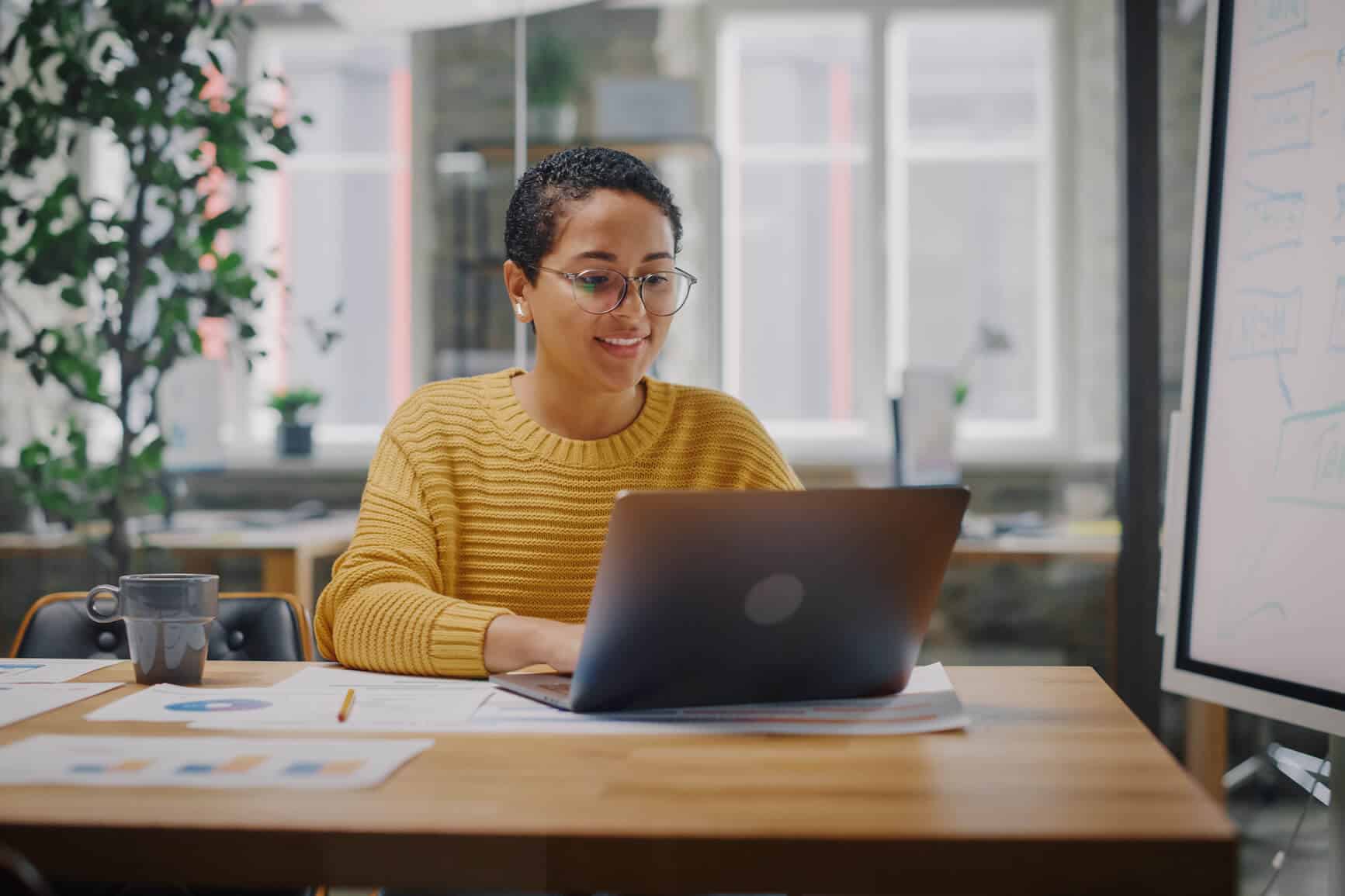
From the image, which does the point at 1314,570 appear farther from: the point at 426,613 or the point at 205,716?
the point at 205,716

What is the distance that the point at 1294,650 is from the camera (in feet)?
4.60

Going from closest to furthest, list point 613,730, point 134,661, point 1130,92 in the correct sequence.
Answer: point 613,730
point 134,661
point 1130,92

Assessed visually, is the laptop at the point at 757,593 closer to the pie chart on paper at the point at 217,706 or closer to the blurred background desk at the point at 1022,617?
the pie chart on paper at the point at 217,706

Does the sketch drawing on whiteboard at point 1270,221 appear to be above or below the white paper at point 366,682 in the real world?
above

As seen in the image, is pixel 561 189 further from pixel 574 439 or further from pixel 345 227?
pixel 345 227

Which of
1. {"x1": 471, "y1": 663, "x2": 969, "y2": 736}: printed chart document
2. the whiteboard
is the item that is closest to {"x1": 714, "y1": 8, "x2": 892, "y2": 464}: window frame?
the whiteboard

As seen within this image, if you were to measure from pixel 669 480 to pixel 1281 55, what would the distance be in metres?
0.92

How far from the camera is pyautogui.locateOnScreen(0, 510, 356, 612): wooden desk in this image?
317 cm

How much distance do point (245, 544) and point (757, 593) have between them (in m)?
2.48

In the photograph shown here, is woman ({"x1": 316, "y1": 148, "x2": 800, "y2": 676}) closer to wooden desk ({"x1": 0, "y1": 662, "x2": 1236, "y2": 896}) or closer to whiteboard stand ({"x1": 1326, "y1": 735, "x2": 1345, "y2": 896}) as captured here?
wooden desk ({"x1": 0, "y1": 662, "x2": 1236, "y2": 896})

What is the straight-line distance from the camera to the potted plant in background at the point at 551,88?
182 inches

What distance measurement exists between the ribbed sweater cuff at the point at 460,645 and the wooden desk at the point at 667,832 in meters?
0.34

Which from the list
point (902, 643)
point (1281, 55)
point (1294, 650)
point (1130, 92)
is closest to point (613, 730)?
point (902, 643)

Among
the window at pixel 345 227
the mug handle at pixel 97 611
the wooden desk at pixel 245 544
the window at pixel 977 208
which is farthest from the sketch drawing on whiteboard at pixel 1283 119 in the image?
the window at pixel 345 227
